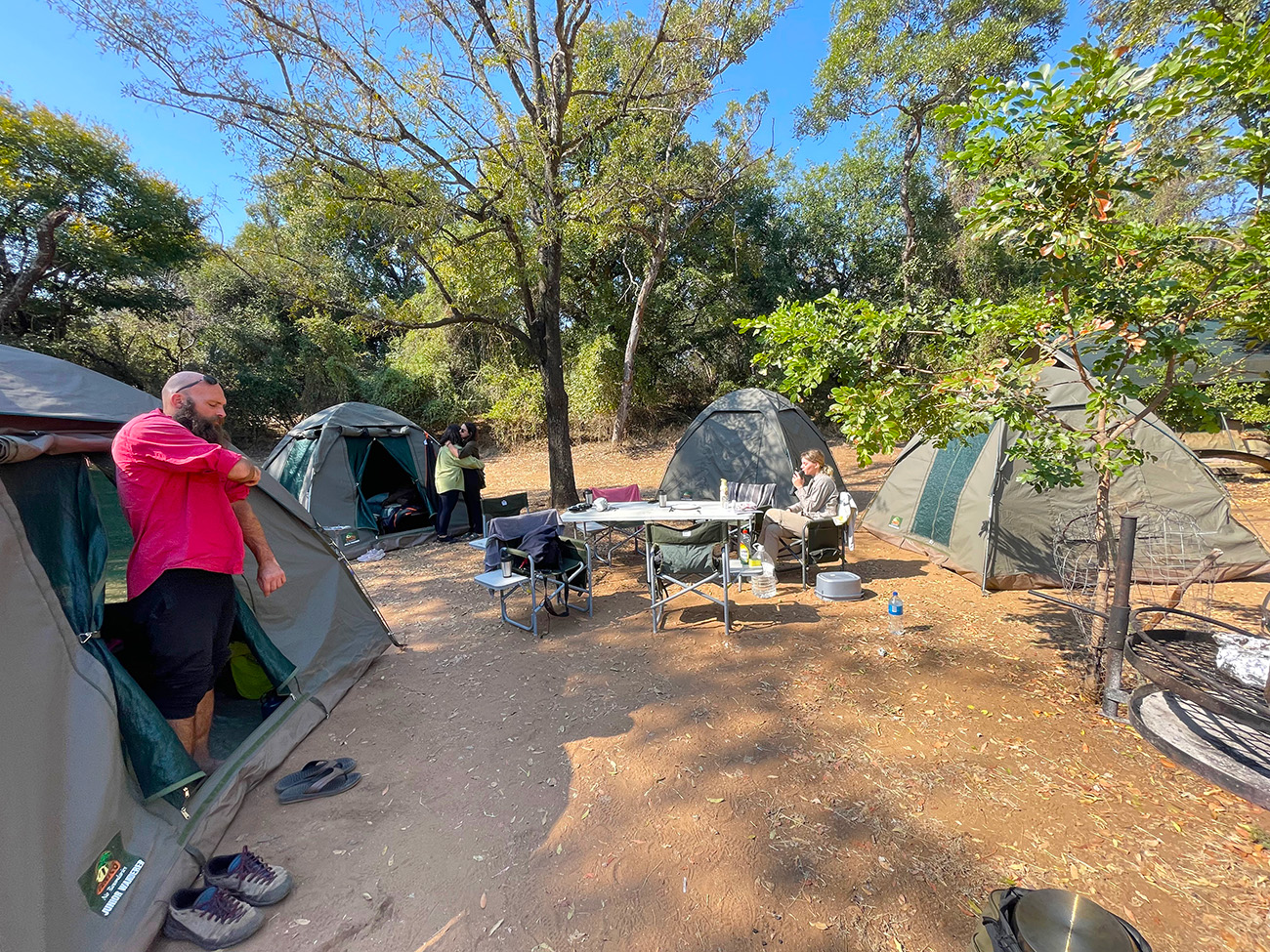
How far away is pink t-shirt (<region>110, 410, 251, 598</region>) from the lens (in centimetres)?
240

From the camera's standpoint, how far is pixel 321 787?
283 centimetres

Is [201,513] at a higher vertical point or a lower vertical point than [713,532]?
higher

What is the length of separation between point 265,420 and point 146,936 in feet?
59.7

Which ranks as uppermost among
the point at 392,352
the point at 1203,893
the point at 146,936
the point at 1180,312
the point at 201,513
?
the point at 392,352

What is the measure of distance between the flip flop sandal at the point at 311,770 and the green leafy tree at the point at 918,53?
1596 centimetres

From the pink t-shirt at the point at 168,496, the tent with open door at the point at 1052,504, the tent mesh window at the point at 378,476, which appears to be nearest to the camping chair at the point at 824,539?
the tent with open door at the point at 1052,504

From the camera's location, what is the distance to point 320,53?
5.82m

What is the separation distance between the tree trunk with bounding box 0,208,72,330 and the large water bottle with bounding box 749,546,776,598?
11227 millimetres

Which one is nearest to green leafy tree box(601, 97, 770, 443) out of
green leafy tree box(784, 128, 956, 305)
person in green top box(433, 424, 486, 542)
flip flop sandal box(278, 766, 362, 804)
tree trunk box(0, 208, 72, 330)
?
green leafy tree box(784, 128, 956, 305)

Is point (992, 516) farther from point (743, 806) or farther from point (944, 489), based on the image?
point (743, 806)

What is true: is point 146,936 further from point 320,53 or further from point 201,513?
point 320,53

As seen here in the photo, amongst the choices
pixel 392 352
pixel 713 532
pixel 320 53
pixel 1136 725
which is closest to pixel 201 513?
pixel 713 532

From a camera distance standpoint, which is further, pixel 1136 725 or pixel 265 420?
pixel 265 420

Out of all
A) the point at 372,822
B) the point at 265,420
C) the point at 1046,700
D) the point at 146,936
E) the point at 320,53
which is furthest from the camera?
the point at 265,420
